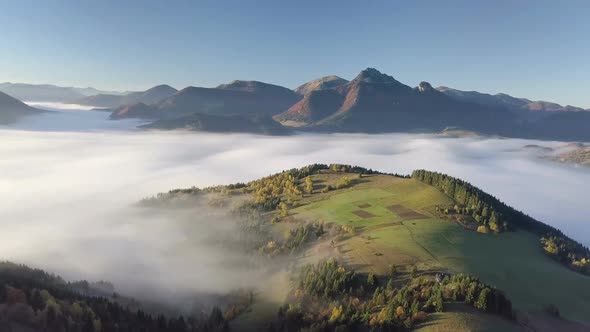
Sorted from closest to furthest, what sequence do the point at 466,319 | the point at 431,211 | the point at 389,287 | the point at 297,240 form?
1. the point at 466,319
2. the point at 389,287
3. the point at 297,240
4. the point at 431,211

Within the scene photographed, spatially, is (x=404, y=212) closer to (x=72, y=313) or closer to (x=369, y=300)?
(x=369, y=300)

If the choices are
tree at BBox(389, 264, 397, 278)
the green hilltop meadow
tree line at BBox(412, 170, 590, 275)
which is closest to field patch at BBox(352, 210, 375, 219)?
the green hilltop meadow

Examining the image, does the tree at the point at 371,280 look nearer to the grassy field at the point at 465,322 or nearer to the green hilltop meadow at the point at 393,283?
the green hilltop meadow at the point at 393,283

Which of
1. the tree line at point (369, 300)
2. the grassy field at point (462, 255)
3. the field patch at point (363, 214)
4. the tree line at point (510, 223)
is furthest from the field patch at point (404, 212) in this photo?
the tree line at point (369, 300)

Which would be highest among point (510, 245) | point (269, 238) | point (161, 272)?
point (510, 245)

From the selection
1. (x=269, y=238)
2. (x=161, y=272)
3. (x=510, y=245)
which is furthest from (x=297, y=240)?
(x=510, y=245)

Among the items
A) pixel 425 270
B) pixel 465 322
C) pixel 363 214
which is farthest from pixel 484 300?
pixel 363 214

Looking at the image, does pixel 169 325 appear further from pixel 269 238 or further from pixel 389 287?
pixel 269 238

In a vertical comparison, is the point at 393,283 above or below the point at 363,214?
below
